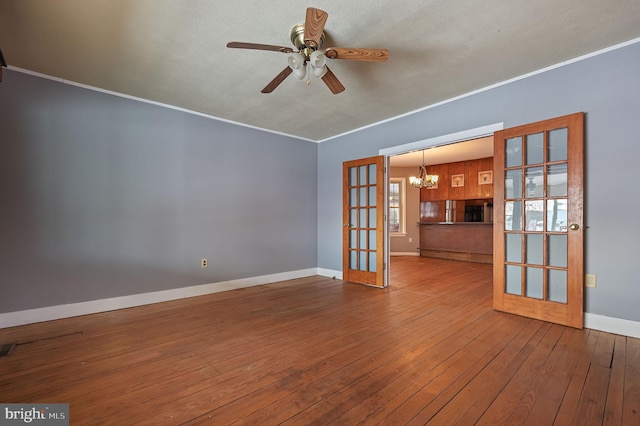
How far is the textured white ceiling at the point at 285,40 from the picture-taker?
1959 millimetres

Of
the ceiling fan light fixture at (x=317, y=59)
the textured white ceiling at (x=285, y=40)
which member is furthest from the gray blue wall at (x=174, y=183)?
the ceiling fan light fixture at (x=317, y=59)

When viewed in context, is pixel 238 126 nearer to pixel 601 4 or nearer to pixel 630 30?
pixel 601 4

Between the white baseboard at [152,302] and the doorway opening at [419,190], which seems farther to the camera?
the doorway opening at [419,190]

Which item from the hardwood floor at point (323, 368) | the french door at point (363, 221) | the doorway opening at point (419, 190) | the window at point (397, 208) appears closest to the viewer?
the hardwood floor at point (323, 368)

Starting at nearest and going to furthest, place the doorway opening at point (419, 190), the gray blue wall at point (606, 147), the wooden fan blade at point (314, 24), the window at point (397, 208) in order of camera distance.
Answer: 1. the wooden fan blade at point (314, 24)
2. the gray blue wall at point (606, 147)
3. the doorway opening at point (419, 190)
4. the window at point (397, 208)

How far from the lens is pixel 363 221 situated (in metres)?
4.60

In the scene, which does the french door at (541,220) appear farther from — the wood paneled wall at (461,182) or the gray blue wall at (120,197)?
the wood paneled wall at (461,182)

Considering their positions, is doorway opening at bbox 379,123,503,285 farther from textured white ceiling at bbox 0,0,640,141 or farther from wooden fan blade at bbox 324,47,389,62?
wooden fan blade at bbox 324,47,389,62

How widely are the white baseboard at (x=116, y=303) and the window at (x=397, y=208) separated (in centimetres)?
468

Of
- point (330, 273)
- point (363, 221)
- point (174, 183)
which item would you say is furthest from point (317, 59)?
point (330, 273)

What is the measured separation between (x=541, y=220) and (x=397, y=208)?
538 cm

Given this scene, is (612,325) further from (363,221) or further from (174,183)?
(174,183)

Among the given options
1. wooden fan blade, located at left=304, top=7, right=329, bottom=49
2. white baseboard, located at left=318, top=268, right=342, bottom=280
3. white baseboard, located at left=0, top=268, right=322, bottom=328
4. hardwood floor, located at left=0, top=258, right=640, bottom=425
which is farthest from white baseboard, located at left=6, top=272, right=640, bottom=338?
wooden fan blade, located at left=304, top=7, right=329, bottom=49

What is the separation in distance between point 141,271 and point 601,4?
4835mm
